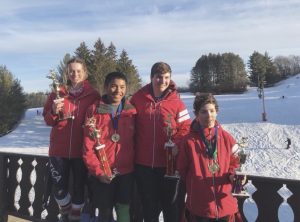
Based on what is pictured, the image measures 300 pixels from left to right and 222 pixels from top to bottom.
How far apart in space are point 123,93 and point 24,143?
3431 cm

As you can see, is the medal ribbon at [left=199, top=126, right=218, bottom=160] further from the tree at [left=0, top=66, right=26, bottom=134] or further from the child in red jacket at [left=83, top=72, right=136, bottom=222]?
the tree at [left=0, top=66, right=26, bottom=134]

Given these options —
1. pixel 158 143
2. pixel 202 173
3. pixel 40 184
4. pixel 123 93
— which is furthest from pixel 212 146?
pixel 40 184

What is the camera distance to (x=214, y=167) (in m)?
4.08

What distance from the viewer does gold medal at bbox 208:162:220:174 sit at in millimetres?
4082

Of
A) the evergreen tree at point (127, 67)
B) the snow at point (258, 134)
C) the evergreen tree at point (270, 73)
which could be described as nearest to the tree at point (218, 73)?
the evergreen tree at point (270, 73)

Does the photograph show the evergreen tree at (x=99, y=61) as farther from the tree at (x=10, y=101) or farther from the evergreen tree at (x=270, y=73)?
the evergreen tree at (x=270, y=73)

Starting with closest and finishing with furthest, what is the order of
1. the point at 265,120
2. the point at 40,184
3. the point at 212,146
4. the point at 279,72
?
the point at 212,146
the point at 40,184
the point at 265,120
the point at 279,72

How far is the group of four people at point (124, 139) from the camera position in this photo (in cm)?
430

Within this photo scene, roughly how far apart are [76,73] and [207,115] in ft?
5.51

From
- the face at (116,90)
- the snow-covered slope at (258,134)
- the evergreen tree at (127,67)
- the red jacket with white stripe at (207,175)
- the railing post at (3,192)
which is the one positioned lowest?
the snow-covered slope at (258,134)

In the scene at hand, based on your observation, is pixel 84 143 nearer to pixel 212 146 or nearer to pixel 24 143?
pixel 212 146

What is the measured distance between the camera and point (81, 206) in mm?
5039

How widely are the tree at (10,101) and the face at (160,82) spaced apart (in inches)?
1759

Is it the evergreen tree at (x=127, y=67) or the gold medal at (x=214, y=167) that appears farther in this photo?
the evergreen tree at (x=127, y=67)
